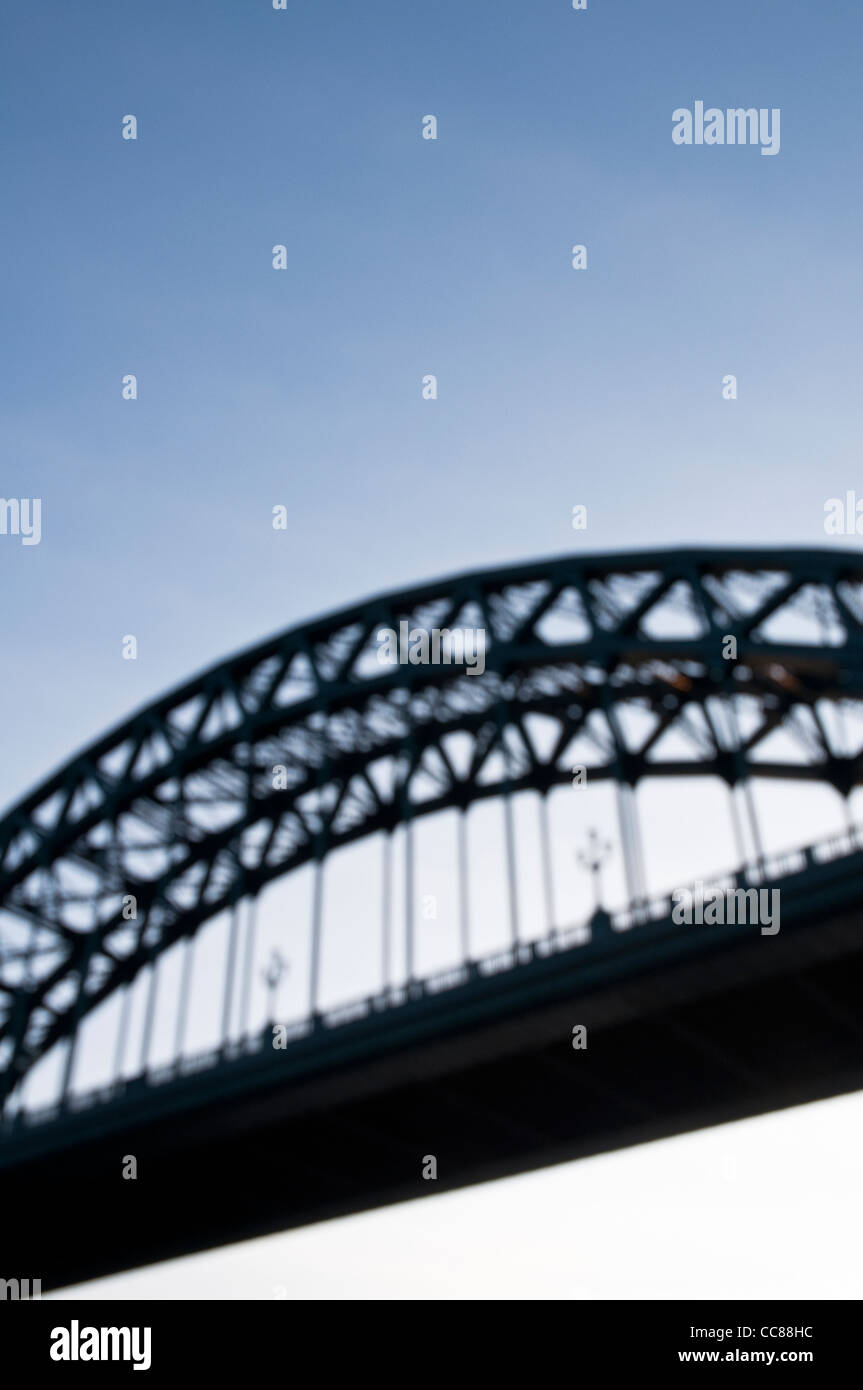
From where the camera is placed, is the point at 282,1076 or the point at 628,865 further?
the point at 628,865

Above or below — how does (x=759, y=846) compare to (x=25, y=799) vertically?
below

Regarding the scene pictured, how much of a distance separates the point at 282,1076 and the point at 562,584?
15188 mm

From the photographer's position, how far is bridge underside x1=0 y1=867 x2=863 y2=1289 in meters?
30.5

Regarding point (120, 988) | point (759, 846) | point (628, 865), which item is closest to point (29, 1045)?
point (120, 988)

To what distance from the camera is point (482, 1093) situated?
36031mm

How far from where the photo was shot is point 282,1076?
36094 millimetres

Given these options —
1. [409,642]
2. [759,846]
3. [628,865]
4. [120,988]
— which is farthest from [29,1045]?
[759,846]

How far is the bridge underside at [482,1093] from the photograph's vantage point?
3048 centimetres

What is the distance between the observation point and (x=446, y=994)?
33.4 metres
